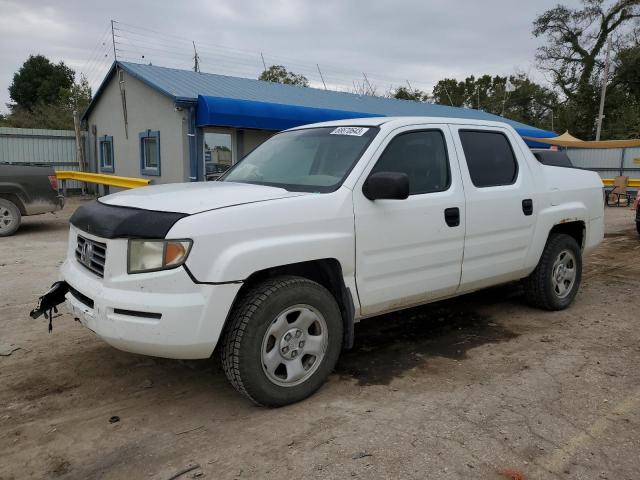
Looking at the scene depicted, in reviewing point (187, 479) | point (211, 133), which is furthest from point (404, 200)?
point (211, 133)

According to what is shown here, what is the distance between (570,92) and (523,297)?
42555mm

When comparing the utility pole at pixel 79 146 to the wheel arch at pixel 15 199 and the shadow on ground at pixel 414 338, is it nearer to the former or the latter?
the wheel arch at pixel 15 199

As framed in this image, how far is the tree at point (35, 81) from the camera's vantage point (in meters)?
44.5

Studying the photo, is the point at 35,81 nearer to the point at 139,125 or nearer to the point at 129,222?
the point at 139,125

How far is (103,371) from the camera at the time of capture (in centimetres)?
380

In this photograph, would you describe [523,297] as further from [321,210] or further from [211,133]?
[211,133]

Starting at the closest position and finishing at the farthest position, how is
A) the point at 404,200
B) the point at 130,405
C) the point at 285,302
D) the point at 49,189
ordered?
1. the point at 285,302
2. the point at 130,405
3. the point at 404,200
4. the point at 49,189

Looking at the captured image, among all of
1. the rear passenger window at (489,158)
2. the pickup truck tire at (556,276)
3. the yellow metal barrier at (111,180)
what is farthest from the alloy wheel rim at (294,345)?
the yellow metal barrier at (111,180)

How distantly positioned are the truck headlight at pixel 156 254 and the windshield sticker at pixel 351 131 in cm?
164

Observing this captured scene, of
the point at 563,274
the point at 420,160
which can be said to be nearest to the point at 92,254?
the point at 420,160

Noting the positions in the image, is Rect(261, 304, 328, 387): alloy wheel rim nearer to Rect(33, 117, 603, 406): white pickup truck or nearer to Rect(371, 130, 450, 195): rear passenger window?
Rect(33, 117, 603, 406): white pickup truck

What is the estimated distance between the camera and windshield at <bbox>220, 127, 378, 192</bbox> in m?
3.62

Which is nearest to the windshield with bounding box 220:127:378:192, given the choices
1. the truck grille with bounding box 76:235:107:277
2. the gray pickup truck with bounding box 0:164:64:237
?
the truck grille with bounding box 76:235:107:277

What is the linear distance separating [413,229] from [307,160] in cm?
95
